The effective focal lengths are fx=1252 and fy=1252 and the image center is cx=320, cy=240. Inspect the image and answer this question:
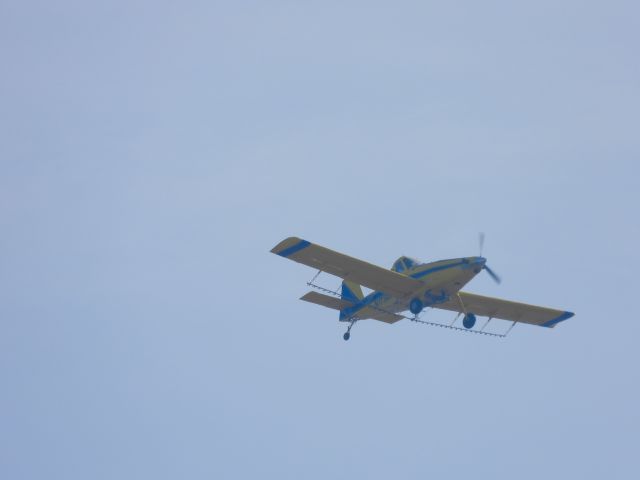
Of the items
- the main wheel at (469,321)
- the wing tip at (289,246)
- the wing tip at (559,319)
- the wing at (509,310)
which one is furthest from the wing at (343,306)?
the wing tip at (559,319)

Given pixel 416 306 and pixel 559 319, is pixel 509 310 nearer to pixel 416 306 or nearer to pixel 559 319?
pixel 559 319

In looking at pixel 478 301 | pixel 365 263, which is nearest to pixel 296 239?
pixel 365 263

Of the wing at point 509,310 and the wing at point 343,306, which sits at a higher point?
the wing at point 509,310

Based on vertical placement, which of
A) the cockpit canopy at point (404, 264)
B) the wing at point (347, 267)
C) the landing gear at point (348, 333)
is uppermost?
the cockpit canopy at point (404, 264)

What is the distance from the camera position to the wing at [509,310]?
5209 centimetres

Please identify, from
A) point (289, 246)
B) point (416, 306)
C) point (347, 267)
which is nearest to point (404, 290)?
point (416, 306)

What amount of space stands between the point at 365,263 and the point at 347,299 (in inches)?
201

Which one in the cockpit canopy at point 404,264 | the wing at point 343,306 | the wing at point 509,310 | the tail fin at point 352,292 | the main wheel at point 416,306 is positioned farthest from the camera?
the tail fin at point 352,292

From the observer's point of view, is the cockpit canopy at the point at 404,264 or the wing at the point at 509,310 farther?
the wing at the point at 509,310

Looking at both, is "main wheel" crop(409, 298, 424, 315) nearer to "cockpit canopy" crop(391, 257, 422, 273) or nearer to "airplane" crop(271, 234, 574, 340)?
A: "airplane" crop(271, 234, 574, 340)

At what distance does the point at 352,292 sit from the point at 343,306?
2.42 ft

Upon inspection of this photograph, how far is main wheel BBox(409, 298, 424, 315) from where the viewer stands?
48406 millimetres

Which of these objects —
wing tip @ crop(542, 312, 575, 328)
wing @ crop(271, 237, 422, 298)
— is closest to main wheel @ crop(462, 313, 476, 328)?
wing @ crop(271, 237, 422, 298)

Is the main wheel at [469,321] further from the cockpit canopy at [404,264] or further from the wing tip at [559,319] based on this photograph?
the wing tip at [559,319]
